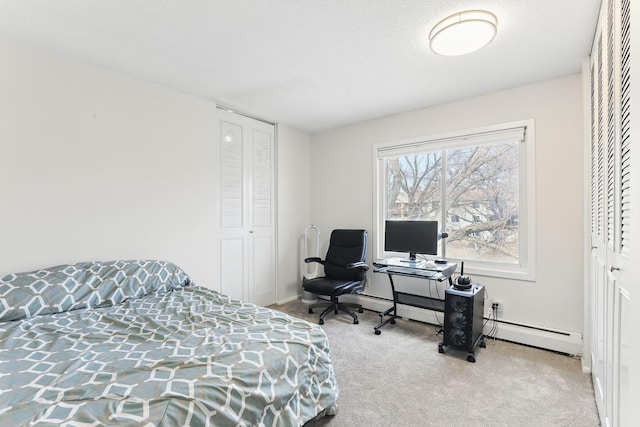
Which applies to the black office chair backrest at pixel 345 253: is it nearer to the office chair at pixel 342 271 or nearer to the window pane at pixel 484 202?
the office chair at pixel 342 271

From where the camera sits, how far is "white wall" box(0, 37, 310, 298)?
86.0 inches

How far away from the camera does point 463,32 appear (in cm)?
193

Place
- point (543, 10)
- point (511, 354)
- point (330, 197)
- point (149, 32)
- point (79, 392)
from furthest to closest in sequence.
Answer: point (330, 197)
point (511, 354)
point (149, 32)
point (543, 10)
point (79, 392)

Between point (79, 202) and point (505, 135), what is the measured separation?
3.90m

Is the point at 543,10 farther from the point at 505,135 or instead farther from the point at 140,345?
the point at 140,345

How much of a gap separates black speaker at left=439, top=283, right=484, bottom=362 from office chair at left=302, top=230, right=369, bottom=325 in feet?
3.41

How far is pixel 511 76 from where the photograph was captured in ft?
8.96

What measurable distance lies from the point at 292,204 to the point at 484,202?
2449 mm

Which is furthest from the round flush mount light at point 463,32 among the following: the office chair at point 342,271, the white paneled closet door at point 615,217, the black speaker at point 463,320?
the office chair at point 342,271

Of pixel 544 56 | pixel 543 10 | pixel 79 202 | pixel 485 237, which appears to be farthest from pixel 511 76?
pixel 79 202

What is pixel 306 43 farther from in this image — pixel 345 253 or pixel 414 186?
pixel 345 253

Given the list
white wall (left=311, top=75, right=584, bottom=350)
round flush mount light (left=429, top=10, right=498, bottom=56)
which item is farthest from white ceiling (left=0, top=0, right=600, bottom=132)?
white wall (left=311, top=75, right=584, bottom=350)

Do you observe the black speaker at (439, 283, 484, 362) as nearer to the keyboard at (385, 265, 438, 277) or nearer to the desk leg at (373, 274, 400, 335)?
the keyboard at (385, 265, 438, 277)

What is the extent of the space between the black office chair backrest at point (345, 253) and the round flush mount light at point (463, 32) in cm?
227
